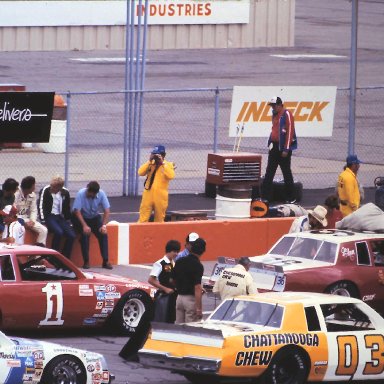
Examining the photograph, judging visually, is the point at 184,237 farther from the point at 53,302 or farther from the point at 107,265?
the point at 53,302

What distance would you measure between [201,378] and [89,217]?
23.6 feet

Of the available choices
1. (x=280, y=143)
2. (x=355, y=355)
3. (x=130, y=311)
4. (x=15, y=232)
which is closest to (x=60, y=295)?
(x=130, y=311)

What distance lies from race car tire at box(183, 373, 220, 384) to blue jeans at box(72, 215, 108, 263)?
6.61m

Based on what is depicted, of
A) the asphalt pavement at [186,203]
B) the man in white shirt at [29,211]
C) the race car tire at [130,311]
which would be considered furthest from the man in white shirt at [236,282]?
the asphalt pavement at [186,203]

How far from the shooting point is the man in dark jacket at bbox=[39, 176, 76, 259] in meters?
22.9

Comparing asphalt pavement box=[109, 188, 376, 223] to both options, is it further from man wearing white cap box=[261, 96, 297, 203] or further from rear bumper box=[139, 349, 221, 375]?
rear bumper box=[139, 349, 221, 375]

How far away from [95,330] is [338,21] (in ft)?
174

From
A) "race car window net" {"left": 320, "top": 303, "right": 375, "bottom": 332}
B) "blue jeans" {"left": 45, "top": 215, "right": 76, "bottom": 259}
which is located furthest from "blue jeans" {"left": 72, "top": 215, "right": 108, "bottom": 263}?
"race car window net" {"left": 320, "top": 303, "right": 375, "bottom": 332}

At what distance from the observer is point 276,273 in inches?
783

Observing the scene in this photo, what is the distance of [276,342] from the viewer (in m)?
16.4

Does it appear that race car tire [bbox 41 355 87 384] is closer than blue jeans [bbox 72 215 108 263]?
Yes

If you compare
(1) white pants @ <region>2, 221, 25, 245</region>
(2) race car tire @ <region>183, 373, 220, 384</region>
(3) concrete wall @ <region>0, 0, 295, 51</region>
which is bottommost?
(2) race car tire @ <region>183, 373, 220, 384</region>

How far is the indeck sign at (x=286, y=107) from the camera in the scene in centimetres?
2930

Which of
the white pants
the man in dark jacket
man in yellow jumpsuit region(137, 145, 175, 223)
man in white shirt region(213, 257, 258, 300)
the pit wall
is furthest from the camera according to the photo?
man in yellow jumpsuit region(137, 145, 175, 223)
